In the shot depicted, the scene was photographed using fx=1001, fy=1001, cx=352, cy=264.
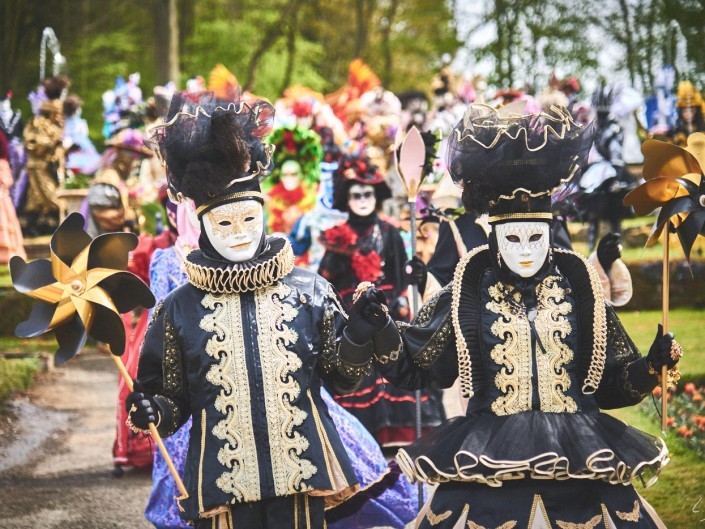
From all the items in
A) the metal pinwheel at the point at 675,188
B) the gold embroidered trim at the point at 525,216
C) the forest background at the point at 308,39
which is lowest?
the gold embroidered trim at the point at 525,216

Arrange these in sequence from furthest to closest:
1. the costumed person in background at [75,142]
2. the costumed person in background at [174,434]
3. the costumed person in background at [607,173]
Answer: the costumed person in background at [75,142] < the costumed person in background at [607,173] < the costumed person in background at [174,434]

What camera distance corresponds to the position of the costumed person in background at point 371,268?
7.53 m

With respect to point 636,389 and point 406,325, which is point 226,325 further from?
point 636,389

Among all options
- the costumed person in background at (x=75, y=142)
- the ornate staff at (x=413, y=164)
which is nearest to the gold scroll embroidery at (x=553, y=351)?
the ornate staff at (x=413, y=164)

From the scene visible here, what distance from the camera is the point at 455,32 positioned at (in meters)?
24.2

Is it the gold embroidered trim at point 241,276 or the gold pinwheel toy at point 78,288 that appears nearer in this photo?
the gold pinwheel toy at point 78,288

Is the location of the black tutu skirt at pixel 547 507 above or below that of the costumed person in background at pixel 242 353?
below

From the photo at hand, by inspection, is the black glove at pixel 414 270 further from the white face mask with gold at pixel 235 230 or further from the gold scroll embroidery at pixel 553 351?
the white face mask with gold at pixel 235 230

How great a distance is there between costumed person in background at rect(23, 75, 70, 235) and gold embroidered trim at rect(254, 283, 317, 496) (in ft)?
42.0

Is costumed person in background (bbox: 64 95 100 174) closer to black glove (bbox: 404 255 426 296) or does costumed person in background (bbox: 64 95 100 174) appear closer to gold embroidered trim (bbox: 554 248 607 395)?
black glove (bbox: 404 255 426 296)

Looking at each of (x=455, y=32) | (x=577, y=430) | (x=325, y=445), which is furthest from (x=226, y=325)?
(x=455, y=32)

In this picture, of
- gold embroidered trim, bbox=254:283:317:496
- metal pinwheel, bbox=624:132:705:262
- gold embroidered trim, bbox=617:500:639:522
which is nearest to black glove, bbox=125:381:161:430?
gold embroidered trim, bbox=254:283:317:496

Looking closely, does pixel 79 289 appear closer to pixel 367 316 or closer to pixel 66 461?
pixel 367 316

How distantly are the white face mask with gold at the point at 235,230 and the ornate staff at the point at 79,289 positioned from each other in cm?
42
